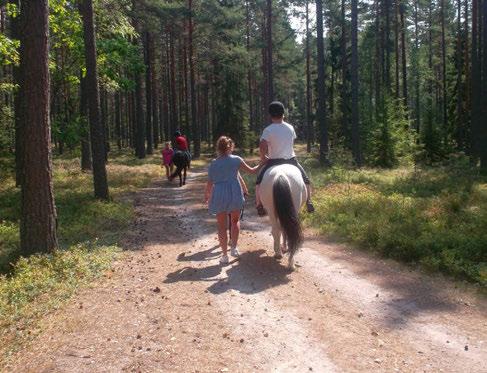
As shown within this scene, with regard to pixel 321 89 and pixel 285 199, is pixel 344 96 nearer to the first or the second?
pixel 321 89

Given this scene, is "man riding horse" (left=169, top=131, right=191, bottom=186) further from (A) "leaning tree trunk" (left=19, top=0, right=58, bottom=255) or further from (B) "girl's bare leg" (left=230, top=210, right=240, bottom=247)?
(B) "girl's bare leg" (left=230, top=210, right=240, bottom=247)

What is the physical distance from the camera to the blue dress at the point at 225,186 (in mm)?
8492

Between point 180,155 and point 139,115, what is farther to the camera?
point 139,115

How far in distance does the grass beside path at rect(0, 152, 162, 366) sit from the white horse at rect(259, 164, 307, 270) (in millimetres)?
3203

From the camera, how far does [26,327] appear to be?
6.09 m

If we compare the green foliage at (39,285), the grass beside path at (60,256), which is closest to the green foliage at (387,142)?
the grass beside path at (60,256)

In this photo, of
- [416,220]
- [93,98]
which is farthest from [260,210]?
[93,98]

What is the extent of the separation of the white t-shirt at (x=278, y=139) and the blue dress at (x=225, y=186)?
679 millimetres

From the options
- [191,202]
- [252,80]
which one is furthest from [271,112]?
[252,80]

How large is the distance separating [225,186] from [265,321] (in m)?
3.30

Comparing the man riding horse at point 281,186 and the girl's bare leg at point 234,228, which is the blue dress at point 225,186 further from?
the man riding horse at point 281,186

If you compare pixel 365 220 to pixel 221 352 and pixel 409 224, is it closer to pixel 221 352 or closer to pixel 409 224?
pixel 409 224

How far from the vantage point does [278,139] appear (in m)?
8.20

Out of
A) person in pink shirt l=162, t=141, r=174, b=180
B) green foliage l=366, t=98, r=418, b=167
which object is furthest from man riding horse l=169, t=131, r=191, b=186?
green foliage l=366, t=98, r=418, b=167
